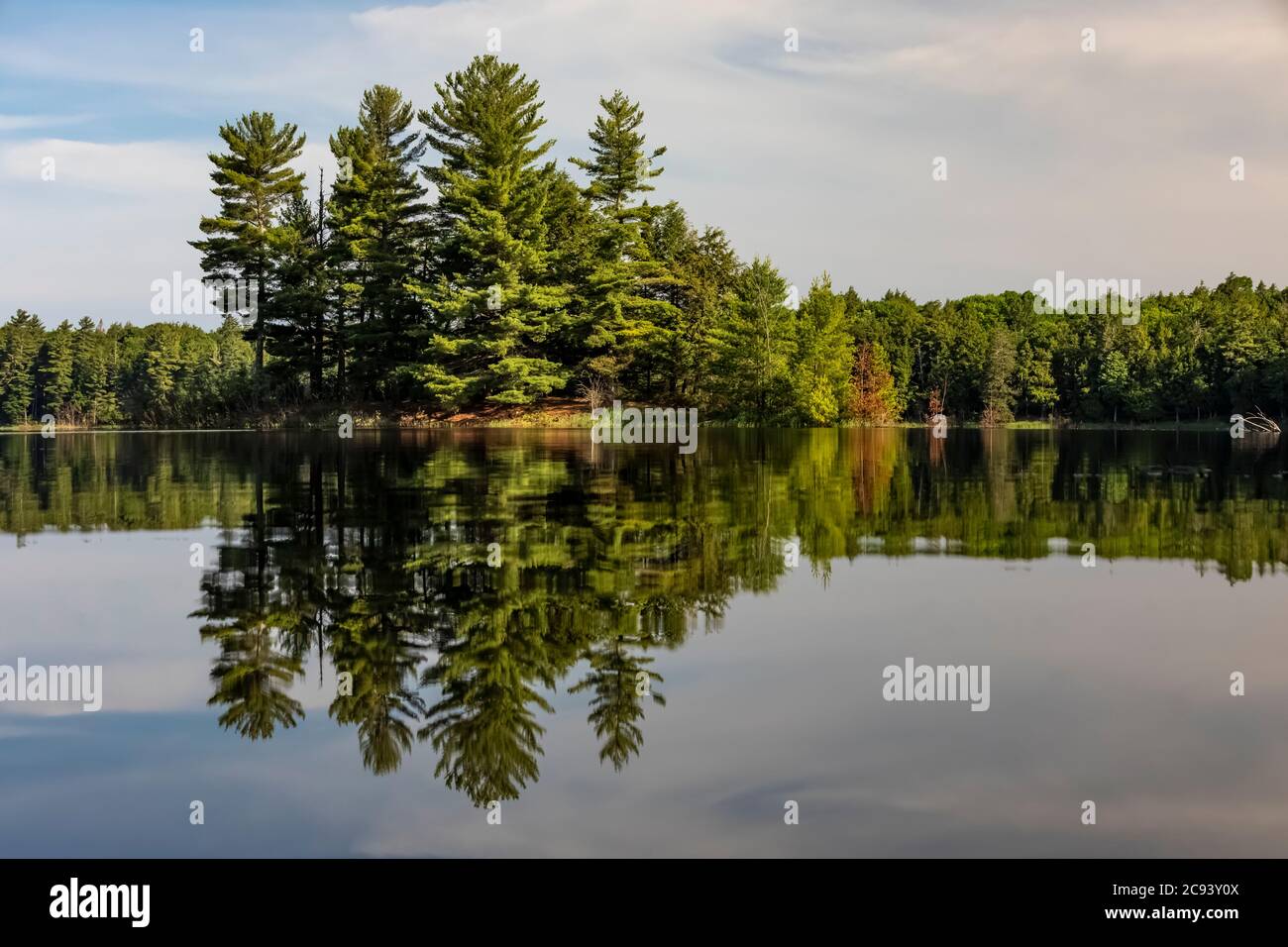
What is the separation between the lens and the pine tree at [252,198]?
5700 cm

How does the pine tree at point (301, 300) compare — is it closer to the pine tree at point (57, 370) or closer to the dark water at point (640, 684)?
the dark water at point (640, 684)

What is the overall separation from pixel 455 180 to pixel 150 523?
4230 cm

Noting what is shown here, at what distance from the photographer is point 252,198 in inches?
2307

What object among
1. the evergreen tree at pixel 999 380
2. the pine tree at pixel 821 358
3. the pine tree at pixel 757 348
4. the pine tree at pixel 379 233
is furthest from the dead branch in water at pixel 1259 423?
the pine tree at pixel 379 233

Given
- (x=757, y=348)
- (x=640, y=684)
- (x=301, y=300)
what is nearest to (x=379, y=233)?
(x=301, y=300)

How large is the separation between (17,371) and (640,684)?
399 feet

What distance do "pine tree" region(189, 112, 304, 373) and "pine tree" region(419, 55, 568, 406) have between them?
314 inches

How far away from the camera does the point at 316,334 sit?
6069cm

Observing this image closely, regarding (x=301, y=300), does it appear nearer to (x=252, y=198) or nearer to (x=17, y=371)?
(x=252, y=198)

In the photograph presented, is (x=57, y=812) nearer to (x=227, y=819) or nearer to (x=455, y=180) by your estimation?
(x=227, y=819)

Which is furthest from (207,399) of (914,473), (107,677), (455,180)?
(107,677)

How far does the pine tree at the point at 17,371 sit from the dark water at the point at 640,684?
352 ft
